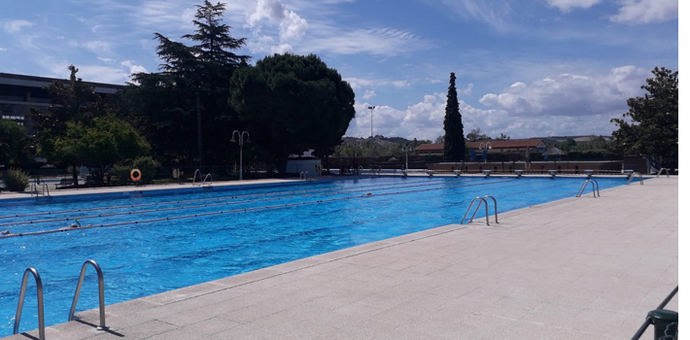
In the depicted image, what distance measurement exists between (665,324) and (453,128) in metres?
48.5

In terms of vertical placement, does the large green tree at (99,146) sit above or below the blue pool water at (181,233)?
above

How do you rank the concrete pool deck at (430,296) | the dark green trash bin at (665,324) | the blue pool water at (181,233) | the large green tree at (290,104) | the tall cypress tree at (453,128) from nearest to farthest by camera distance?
the dark green trash bin at (665,324)
the concrete pool deck at (430,296)
the blue pool water at (181,233)
the large green tree at (290,104)
the tall cypress tree at (453,128)

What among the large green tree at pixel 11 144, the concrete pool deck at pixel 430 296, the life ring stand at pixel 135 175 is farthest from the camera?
the large green tree at pixel 11 144

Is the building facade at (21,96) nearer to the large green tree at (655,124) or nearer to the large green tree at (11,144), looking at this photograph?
the large green tree at (11,144)

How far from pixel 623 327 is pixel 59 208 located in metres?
19.2

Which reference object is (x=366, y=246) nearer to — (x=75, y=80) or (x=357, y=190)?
(x=357, y=190)

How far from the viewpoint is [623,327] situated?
A: 421cm

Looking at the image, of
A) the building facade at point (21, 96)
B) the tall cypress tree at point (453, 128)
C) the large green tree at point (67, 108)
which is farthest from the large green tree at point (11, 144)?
the tall cypress tree at point (453, 128)

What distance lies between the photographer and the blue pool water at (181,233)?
8555 millimetres

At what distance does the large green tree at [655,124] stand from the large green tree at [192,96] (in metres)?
29.4

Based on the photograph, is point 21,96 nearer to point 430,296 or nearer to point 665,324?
point 430,296

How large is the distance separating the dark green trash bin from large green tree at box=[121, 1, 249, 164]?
3446 centimetres

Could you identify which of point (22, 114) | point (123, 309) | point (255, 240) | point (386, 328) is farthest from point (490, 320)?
point (22, 114)

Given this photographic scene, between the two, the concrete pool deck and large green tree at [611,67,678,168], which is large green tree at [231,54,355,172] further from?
the concrete pool deck
